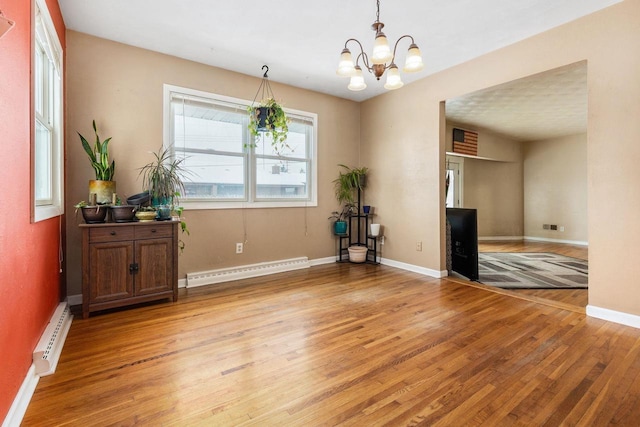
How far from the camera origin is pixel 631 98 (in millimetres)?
2436

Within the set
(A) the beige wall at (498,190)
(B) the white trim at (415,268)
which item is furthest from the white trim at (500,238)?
(B) the white trim at (415,268)

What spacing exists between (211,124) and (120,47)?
1.14 metres

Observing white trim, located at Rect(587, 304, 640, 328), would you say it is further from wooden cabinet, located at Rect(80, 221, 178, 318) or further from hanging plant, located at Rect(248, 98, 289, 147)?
wooden cabinet, located at Rect(80, 221, 178, 318)

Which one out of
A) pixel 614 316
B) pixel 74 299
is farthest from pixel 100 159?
pixel 614 316

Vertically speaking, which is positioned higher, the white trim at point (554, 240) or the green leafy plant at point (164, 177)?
the green leafy plant at point (164, 177)

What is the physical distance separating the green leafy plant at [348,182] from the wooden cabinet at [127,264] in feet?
8.68

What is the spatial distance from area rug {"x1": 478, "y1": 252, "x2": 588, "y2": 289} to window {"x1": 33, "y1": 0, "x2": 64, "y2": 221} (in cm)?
461

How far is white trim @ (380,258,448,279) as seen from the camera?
398 cm

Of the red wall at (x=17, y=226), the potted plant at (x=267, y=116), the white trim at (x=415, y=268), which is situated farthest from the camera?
the white trim at (x=415, y=268)

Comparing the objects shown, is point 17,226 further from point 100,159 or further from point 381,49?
point 381,49

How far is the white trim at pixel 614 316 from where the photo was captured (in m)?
2.43

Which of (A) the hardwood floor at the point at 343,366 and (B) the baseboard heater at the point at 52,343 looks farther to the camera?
(B) the baseboard heater at the point at 52,343

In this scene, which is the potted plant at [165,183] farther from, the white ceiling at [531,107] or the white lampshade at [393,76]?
the white ceiling at [531,107]

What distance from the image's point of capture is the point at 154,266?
2.88 meters
